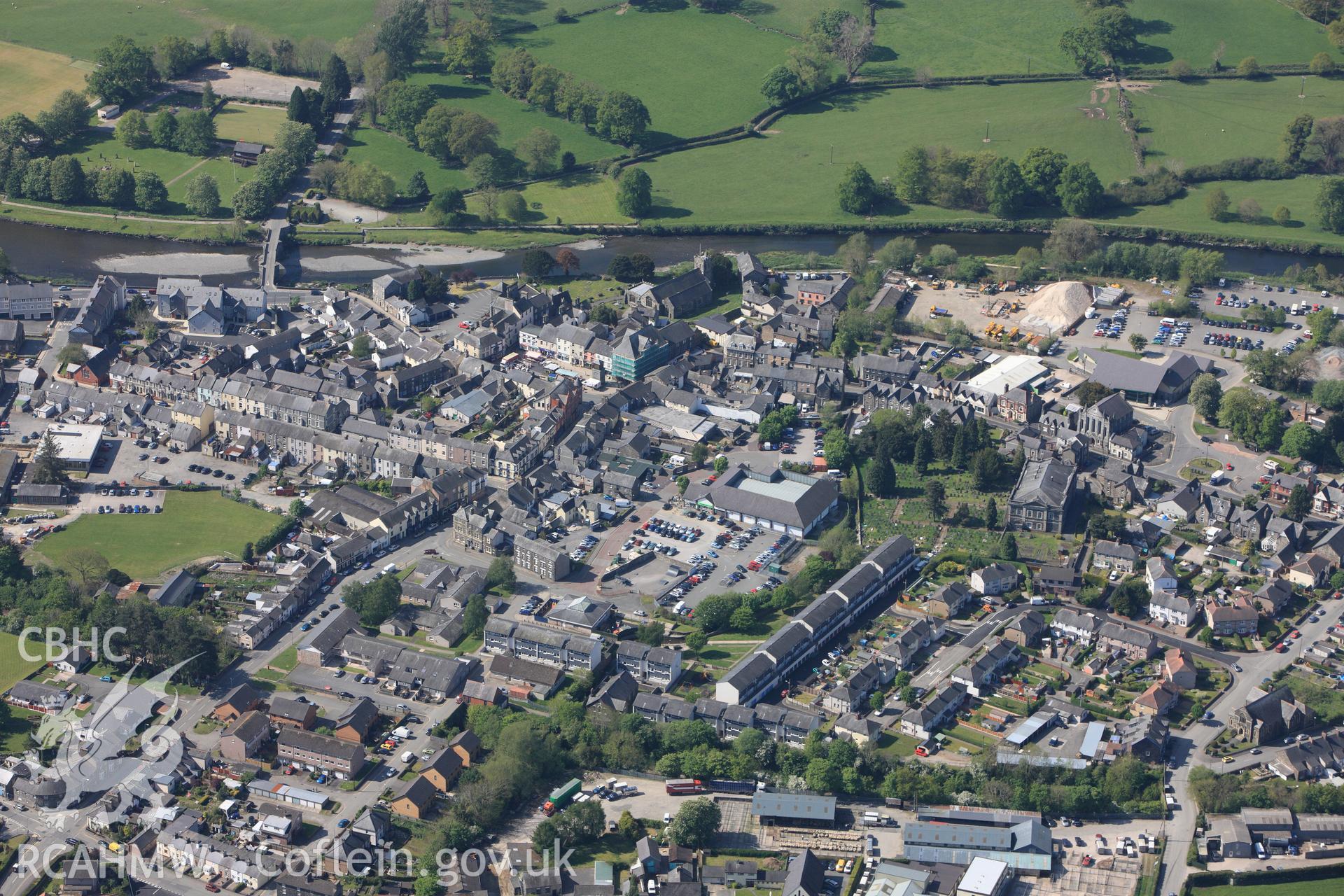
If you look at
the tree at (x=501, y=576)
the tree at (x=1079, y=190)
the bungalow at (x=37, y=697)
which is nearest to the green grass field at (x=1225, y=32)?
the tree at (x=1079, y=190)

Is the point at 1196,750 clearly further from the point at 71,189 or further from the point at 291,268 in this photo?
the point at 71,189

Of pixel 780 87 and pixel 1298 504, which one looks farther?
pixel 780 87

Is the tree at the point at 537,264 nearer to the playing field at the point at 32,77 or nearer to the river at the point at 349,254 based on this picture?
the river at the point at 349,254

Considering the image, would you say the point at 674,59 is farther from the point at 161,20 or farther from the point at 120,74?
the point at 120,74

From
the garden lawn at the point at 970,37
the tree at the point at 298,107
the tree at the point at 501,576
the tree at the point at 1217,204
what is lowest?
the tree at the point at 501,576

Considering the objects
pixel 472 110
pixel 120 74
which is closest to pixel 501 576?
pixel 472 110

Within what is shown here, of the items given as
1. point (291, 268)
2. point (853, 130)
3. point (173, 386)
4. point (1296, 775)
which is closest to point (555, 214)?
point (291, 268)
